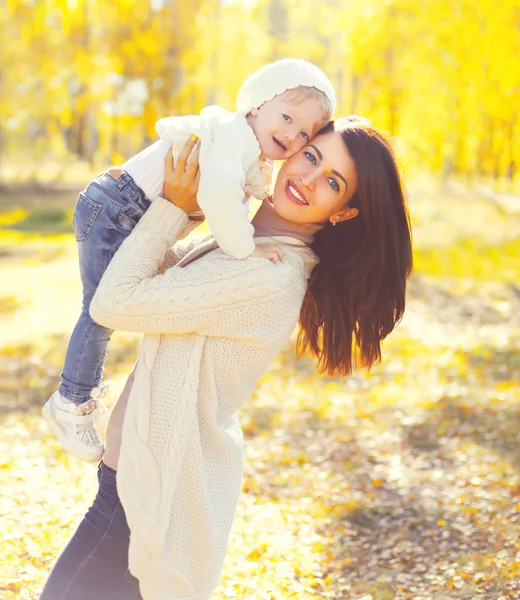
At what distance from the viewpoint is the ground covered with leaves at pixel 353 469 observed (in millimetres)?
4160

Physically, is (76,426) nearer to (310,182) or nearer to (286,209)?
(286,209)

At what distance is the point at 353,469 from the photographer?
5672 mm

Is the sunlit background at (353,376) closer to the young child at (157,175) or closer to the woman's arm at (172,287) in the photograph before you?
the young child at (157,175)

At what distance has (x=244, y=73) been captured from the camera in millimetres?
21922

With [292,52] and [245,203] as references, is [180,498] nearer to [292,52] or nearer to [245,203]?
[245,203]

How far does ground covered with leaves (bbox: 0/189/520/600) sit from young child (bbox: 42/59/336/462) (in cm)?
155

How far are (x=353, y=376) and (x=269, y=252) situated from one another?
19.2 feet

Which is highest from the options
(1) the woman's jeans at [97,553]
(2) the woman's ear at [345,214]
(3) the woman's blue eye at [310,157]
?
(3) the woman's blue eye at [310,157]

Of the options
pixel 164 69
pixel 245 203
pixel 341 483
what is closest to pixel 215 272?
→ pixel 245 203

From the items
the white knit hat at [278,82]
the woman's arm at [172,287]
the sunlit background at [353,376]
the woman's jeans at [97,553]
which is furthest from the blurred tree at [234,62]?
the woman's jeans at [97,553]

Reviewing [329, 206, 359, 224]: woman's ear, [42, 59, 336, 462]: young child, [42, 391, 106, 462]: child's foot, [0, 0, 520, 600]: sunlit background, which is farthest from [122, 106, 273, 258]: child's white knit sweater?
[42, 391, 106, 462]: child's foot

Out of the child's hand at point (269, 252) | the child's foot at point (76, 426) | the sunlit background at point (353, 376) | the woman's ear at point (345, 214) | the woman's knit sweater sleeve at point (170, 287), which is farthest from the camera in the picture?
the sunlit background at point (353, 376)

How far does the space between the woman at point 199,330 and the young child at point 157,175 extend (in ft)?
0.31

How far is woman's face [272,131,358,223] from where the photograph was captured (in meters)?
2.27
